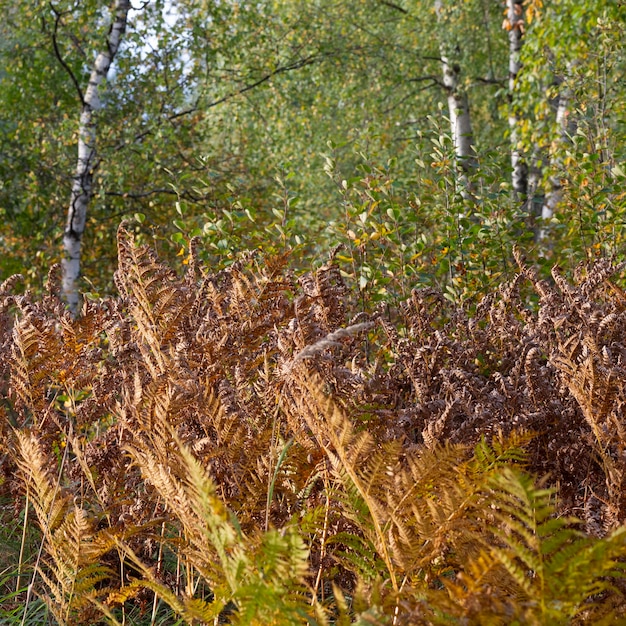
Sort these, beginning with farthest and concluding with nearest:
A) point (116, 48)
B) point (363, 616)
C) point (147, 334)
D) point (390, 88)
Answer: point (390, 88) → point (116, 48) → point (147, 334) → point (363, 616)

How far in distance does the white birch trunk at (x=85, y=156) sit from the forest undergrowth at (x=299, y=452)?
4.78 m

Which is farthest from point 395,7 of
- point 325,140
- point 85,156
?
point 85,156

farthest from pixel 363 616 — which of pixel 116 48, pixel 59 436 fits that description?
pixel 116 48

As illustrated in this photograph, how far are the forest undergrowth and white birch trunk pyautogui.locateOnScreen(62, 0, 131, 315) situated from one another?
15.7 feet

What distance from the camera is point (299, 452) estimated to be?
2.09 metres

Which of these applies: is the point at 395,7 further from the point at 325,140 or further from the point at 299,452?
the point at 299,452

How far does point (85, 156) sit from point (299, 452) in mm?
6189

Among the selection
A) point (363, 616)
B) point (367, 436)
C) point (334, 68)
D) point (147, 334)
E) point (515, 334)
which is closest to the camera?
point (363, 616)

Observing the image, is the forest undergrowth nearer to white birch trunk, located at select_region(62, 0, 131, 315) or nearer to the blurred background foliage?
the blurred background foliage

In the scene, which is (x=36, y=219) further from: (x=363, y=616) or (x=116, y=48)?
(x=363, y=616)

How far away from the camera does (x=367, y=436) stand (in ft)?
4.97

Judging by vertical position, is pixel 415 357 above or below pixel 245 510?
above

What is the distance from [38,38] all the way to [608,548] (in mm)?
9284

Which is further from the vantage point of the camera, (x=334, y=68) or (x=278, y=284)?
(x=334, y=68)
